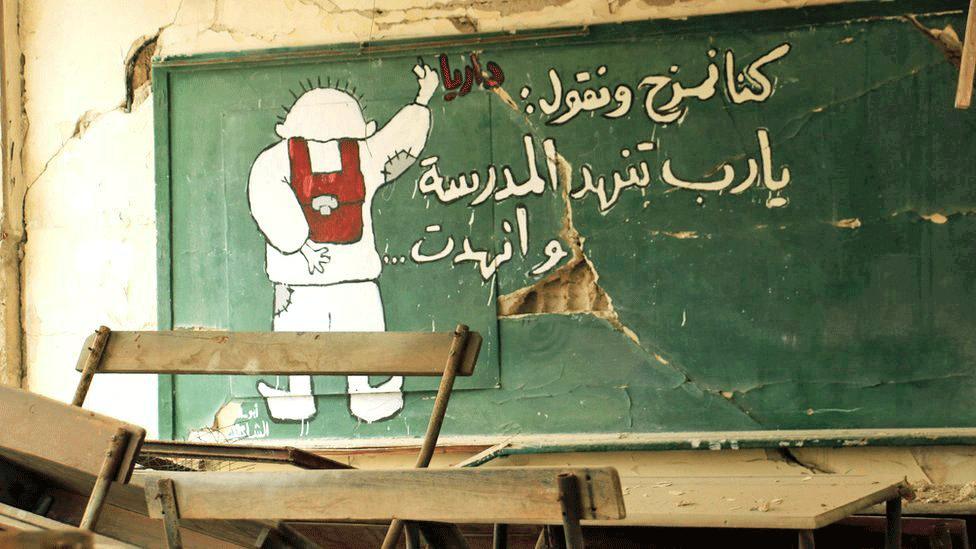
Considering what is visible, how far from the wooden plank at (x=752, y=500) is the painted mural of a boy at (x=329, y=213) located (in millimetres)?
1738

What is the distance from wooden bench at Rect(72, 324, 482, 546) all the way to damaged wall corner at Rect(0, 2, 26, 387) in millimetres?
1642

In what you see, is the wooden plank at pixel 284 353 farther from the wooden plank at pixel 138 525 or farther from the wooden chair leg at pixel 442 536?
the wooden chair leg at pixel 442 536

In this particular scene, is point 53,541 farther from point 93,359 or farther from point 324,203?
point 324,203

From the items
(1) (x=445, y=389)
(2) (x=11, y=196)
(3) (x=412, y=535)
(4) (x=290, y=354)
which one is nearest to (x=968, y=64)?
(3) (x=412, y=535)

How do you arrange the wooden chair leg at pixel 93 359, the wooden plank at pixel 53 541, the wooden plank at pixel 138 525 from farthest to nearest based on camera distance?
the wooden chair leg at pixel 93 359 < the wooden plank at pixel 138 525 < the wooden plank at pixel 53 541

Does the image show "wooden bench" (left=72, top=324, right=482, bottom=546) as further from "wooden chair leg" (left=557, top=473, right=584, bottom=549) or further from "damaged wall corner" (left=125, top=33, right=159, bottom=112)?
"damaged wall corner" (left=125, top=33, right=159, bottom=112)

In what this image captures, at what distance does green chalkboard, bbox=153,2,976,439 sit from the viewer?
4.03 metres

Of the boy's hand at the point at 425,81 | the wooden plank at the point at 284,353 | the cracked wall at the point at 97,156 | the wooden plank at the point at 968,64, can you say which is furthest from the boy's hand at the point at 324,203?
the wooden plank at the point at 968,64

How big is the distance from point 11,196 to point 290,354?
2239 millimetres

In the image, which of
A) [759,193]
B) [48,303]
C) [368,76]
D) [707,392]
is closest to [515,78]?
[368,76]

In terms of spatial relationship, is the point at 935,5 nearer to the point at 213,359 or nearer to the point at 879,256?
the point at 879,256

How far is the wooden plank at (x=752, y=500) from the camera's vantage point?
2336 mm

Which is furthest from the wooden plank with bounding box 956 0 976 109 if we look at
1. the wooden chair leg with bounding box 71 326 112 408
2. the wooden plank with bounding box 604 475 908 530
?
the wooden chair leg with bounding box 71 326 112 408

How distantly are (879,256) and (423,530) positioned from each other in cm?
252
